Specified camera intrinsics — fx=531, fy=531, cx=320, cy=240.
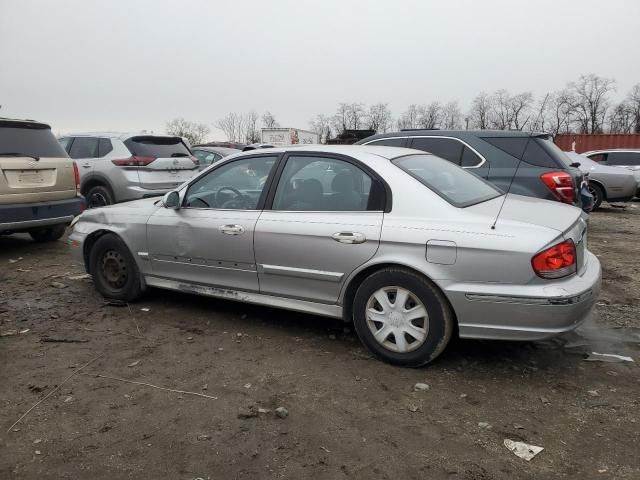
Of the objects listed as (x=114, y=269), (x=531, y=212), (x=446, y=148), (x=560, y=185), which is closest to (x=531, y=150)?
(x=560, y=185)

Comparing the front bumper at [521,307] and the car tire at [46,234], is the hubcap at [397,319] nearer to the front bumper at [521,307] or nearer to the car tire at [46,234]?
the front bumper at [521,307]

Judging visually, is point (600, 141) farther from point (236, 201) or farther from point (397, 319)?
point (397, 319)

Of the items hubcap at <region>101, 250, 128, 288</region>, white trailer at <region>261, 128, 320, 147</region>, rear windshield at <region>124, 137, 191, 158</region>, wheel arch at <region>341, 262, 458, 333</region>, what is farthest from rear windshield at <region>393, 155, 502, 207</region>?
white trailer at <region>261, 128, 320, 147</region>

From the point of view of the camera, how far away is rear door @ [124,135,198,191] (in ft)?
29.7

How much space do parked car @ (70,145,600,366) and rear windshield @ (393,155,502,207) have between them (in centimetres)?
2

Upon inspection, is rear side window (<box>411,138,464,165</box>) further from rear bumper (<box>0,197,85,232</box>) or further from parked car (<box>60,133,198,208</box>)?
rear bumper (<box>0,197,85,232</box>)

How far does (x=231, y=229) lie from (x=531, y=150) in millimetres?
4115

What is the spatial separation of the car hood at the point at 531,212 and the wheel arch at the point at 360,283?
555 millimetres

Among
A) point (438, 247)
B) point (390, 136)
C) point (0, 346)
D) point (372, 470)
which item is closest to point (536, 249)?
point (438, 247)

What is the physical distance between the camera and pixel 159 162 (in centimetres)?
919

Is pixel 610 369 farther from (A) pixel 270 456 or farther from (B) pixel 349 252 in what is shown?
(A) pixel 270 456

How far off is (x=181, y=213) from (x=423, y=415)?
8.69 ft

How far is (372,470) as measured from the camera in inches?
100

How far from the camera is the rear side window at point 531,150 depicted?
6414mm
